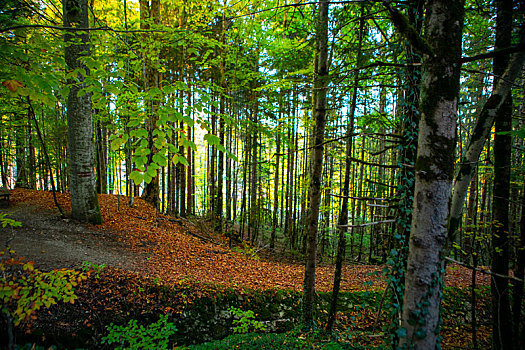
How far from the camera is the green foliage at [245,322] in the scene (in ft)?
16.0

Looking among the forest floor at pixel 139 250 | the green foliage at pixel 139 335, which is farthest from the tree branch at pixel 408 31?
the green foliage at pixel 139 335

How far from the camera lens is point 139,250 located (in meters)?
7.14

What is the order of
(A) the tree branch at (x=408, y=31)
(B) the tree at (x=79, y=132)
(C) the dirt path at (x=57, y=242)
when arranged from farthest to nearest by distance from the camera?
(B) the tree at (x=79, y=132) < (C) the dirt path at (x=57, y=242) < (A) the tree branch at (x=408, y=31)

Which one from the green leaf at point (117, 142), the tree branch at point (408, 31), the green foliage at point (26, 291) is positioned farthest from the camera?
the green foliage at point (26, 291)

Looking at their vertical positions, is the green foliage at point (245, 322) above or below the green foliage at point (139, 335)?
below

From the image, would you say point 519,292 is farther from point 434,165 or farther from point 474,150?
point 434,165

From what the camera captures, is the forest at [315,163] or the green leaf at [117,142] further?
the green leaf at [117,142]

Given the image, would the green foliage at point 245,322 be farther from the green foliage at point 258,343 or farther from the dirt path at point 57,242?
the dirt path at point 57,242

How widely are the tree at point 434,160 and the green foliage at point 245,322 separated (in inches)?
162

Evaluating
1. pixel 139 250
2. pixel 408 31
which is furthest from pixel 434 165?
pixel 139 250

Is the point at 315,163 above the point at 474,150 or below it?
below

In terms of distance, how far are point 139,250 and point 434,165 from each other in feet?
26.6

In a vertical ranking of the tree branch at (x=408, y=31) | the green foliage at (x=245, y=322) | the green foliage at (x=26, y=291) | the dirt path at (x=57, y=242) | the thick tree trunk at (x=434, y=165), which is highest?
the tree branch at (x=408, y=31)

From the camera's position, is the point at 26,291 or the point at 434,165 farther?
the point at 26,291
